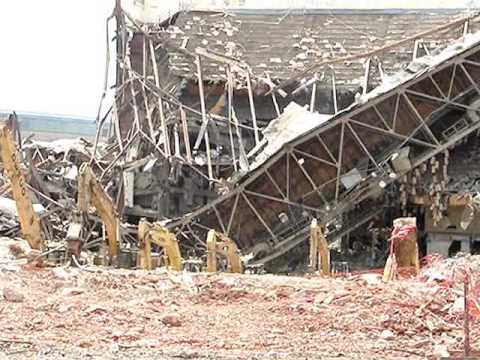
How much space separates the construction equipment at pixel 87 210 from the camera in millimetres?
15539

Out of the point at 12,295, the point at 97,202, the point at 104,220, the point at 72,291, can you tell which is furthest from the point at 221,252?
the point at 12,295

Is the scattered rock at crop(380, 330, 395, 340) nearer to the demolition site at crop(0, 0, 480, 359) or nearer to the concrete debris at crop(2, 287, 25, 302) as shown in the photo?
the demolition site at crop(0, 0, 480, 359)

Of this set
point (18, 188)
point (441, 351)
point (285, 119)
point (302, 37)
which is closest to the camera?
point (441, 351)

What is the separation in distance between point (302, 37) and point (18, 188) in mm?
14868

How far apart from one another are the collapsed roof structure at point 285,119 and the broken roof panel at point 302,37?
0.21 feet

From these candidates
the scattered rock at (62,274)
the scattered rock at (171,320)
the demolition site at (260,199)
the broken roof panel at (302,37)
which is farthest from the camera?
the broken roof panel at (302,37)

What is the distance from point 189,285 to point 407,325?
3.71 m

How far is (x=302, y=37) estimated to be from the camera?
29516 mm

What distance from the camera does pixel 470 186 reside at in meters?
21.2

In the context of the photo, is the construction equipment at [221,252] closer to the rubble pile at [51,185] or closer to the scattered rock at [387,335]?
the rubble pile at [51,185]

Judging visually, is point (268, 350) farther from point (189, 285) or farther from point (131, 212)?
point (131, 212)

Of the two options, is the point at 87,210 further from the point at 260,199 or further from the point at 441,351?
the point at 441,351

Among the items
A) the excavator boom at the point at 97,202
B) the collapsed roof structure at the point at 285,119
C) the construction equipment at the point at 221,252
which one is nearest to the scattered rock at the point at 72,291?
the excavator boom at the point at 97,202

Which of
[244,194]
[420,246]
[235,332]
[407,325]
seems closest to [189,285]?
[235,332]
